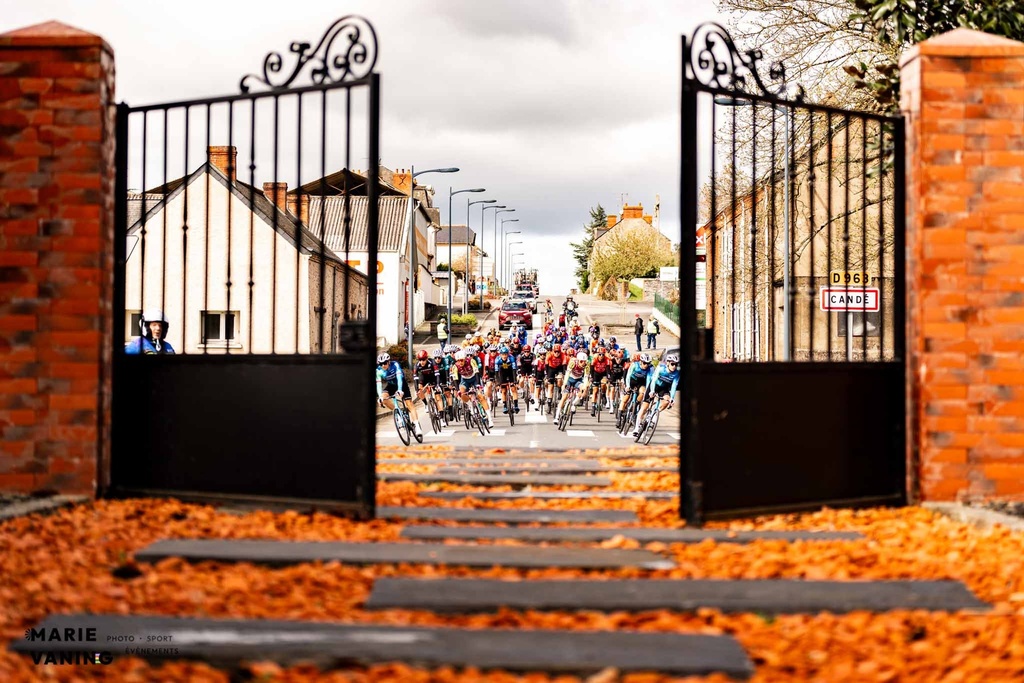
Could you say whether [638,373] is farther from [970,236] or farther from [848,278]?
[848,278]

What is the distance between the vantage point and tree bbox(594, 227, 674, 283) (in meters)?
115

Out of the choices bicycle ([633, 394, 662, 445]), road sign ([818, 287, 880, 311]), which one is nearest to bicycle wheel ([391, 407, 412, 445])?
bicycle ([633, 394, 662, 445])

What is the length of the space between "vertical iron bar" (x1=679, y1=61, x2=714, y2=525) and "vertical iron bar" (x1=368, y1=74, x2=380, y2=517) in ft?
6.42

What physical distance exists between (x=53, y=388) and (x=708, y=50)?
508 centimetres

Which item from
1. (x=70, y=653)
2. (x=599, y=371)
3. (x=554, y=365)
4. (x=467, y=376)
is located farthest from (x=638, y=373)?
(x=70, y=653)

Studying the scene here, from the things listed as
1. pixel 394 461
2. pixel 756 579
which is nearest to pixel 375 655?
pixel 756 579

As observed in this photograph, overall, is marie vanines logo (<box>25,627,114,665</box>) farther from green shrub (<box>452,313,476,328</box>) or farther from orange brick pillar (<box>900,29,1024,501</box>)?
green shrub (<box>452,313,476,328</box>)

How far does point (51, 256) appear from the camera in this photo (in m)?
7.03

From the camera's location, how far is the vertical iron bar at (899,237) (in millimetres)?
7344

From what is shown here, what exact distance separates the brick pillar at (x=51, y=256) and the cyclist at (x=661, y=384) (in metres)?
12.8

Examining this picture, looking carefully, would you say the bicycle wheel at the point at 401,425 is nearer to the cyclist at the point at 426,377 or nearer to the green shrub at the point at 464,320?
the cyclist at the point at 426,377

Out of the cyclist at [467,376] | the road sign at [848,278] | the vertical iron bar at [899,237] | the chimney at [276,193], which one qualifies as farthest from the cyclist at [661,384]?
the vertical iron bar at [899,237]

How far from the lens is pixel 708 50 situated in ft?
22.1

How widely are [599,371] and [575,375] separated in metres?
1.26
